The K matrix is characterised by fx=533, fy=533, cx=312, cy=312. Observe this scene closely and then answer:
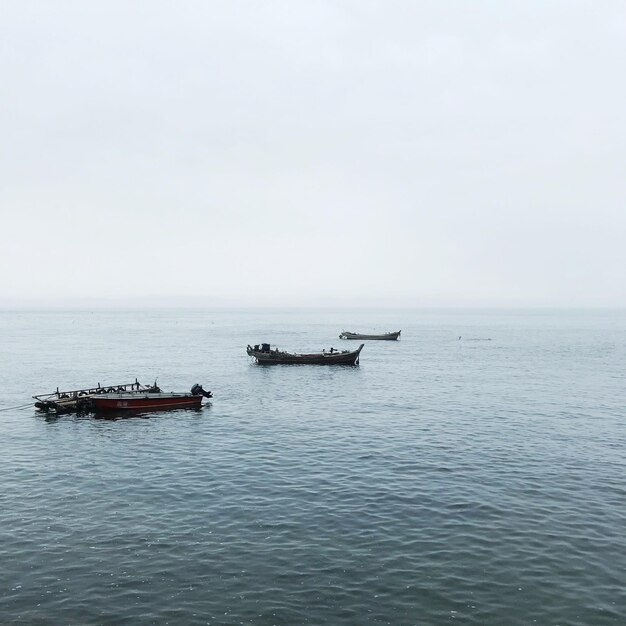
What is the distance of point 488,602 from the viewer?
71.7 feet

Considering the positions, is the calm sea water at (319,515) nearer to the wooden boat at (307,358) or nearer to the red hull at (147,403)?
the red hull at (147,403)

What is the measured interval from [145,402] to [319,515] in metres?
38.2

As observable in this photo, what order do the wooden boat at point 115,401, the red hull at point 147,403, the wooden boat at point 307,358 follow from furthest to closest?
the wooden boat at point 307,358 < the red hull at point 147,403 < the wooden boat at point 115,401

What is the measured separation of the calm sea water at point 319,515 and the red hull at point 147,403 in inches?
74.8

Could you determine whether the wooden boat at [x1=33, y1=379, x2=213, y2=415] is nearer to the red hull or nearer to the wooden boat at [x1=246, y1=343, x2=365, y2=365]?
the red hull

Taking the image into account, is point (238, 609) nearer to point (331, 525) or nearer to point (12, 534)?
point (331, 525)

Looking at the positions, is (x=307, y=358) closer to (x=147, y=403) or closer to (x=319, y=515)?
(x=147, y=403)

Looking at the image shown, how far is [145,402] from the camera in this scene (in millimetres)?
63188

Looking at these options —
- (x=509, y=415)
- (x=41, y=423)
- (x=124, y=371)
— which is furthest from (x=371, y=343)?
(x=41, y=423)

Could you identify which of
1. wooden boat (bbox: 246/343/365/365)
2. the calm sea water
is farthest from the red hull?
wooden boat (bbox: 246/343/365/365)

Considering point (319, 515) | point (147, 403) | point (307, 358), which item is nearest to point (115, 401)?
point (147, 403)

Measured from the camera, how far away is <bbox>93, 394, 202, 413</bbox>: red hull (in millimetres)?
61938

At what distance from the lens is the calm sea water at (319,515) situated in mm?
21859

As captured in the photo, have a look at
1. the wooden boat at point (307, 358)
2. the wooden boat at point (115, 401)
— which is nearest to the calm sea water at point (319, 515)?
the wooden boat at point (115, 401)
